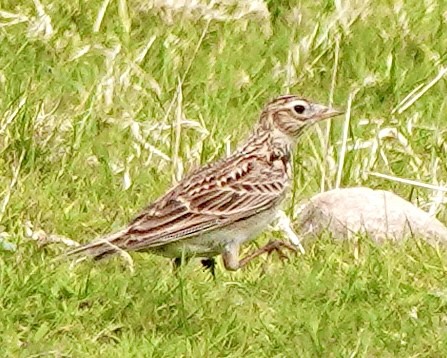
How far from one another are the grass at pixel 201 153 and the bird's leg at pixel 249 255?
2.5 inches

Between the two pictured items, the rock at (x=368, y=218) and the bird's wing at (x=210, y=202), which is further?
the rock at (x=368, y=218)

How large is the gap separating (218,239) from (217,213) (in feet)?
0.42

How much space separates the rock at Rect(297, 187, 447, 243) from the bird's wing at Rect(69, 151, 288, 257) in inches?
19.2

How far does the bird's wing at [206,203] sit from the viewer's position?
9.02 m

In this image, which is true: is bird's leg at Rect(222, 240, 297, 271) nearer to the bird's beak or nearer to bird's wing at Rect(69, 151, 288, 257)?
bird's wing at Rect(69, 151, 288, 257)

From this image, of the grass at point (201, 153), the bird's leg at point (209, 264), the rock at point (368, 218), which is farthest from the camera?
the rock at point (368, 218)

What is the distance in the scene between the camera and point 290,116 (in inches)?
392

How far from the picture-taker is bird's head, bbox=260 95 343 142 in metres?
9.95

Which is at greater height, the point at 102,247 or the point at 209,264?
the point at 102,247

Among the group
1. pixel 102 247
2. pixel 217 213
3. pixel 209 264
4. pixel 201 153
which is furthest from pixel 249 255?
pixel 201 153

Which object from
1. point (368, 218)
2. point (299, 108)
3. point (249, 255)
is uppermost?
point (299, 108)

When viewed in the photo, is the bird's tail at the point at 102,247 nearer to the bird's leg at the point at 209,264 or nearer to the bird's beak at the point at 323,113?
the bird's leg at the point at 209,264

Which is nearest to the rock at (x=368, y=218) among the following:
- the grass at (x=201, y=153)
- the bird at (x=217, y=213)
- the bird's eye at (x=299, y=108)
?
the grass at (x=201, y=153)

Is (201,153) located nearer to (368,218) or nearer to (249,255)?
(368,218)
